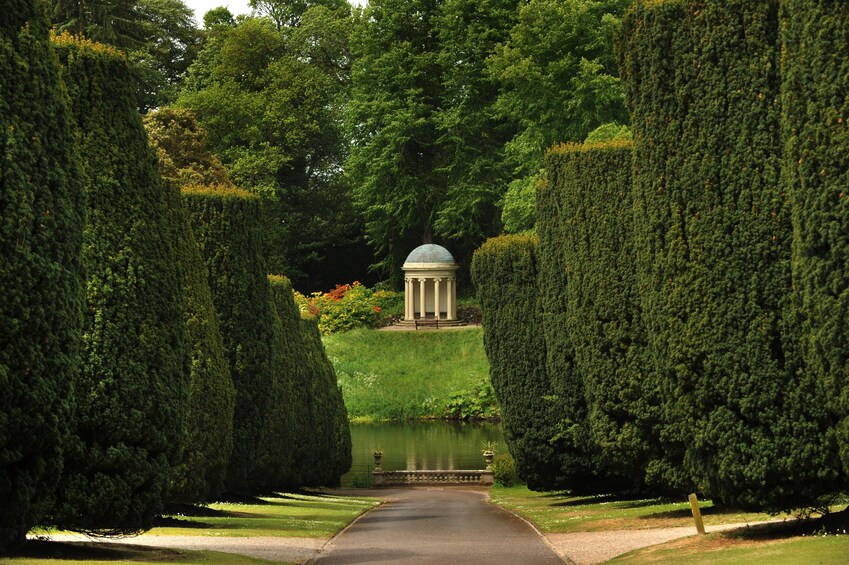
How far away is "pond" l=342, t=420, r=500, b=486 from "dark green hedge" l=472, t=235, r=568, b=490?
1225 centimetres

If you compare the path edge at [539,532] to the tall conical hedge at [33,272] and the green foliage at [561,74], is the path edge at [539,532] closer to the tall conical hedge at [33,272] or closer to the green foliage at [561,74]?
the tall conical hedge at [33,272]

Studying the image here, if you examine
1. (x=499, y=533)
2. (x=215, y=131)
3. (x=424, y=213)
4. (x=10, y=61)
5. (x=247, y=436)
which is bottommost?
(x=499, y=533)

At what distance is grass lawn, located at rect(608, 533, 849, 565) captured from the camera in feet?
42.4

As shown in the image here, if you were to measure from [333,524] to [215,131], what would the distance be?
157 feet

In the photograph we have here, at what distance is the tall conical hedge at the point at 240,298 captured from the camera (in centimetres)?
2334

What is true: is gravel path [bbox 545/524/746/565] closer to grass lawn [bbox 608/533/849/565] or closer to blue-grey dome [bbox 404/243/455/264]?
grass lawn [bbox 608/533/849/565]

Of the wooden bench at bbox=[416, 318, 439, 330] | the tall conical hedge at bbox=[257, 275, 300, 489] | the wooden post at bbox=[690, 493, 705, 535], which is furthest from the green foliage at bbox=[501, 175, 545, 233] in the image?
the wooden post at bbox=[690, 493, 705, 535]

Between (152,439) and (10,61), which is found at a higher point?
(10,61)

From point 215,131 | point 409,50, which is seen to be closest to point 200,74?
point 215,131

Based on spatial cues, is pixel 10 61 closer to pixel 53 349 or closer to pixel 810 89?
pixel 53 349

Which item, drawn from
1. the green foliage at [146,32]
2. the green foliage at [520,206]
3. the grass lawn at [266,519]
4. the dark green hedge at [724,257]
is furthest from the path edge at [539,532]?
the green foliage at [146,32]

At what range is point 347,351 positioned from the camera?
5912 centimetres

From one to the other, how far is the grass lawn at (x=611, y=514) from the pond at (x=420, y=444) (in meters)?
12.2

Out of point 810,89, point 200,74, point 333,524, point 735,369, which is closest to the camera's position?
point 810,89
